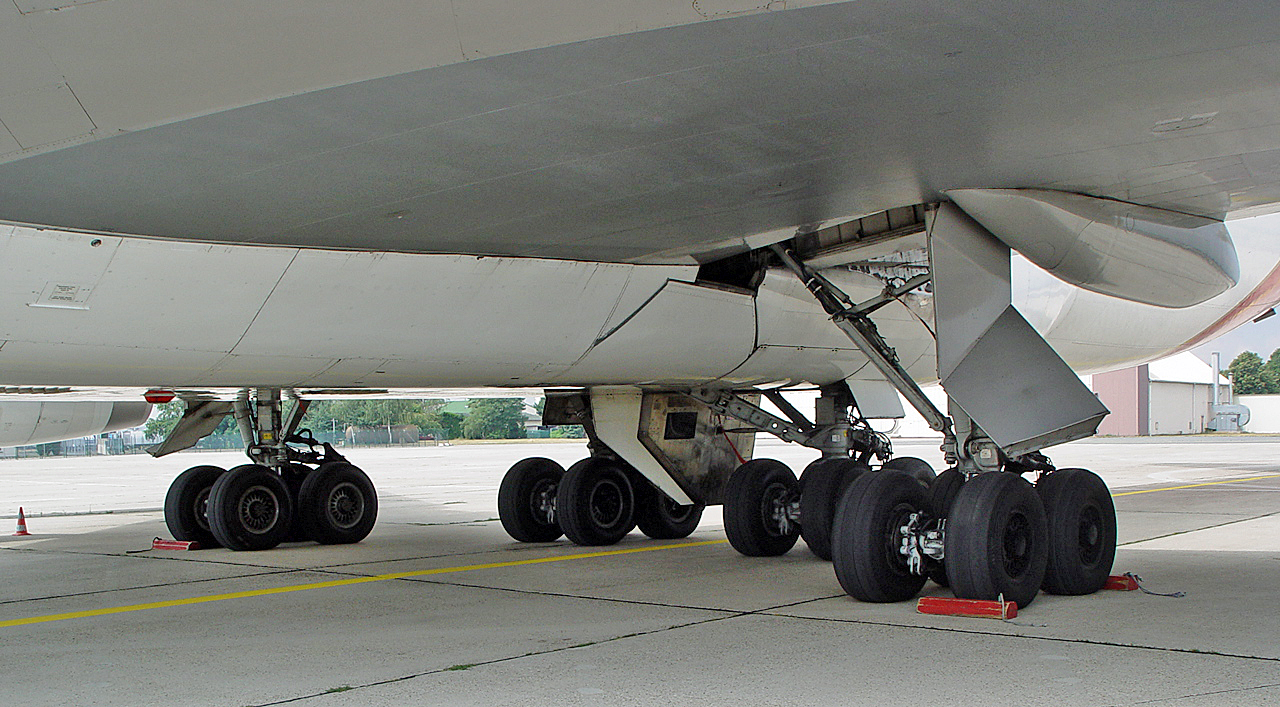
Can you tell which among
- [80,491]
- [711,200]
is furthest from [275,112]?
[80,491]

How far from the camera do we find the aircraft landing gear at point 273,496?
32.2 ft

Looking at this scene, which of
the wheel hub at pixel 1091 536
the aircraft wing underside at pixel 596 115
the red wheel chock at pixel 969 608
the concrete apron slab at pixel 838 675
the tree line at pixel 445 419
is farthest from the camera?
the tree line at pixel 445 419

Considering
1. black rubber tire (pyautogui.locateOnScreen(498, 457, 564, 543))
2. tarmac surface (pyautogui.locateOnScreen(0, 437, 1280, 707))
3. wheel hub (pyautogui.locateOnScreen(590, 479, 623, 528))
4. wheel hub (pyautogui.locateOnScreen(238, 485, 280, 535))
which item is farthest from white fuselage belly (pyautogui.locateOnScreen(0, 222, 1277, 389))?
wheel hub (pyautogui.locateOnScreen(238, 485, 280, 535))

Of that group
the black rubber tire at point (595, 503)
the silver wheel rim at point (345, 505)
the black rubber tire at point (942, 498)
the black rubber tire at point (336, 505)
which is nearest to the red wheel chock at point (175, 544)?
the black rubber tire at point (336, 505)

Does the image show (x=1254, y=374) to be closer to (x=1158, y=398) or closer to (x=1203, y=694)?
(x=1158, y=398)

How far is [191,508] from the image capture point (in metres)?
10.4

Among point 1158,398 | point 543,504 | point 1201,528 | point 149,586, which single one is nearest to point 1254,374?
point 1158,398

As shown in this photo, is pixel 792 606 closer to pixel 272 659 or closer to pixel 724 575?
pixel 724 575

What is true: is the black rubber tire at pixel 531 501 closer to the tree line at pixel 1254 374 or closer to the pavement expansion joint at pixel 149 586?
the pavement expansion joint at pixel 149 586

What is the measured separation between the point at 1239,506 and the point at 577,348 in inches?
395

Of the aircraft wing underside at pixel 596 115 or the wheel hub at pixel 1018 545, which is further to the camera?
the wheel hub at pixel 1018 545

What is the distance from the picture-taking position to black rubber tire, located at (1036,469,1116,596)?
21.6 ft

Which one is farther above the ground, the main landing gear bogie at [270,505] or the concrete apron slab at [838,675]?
the main landing gear bogie at [270,505]

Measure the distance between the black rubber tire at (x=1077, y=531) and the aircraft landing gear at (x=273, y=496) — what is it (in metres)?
6.40
